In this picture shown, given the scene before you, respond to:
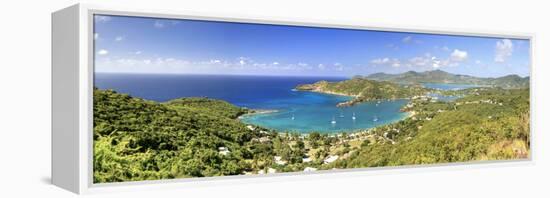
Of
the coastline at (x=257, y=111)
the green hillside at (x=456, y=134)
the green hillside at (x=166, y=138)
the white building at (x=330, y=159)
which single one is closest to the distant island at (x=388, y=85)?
the green hillside at (x=456, y=134)

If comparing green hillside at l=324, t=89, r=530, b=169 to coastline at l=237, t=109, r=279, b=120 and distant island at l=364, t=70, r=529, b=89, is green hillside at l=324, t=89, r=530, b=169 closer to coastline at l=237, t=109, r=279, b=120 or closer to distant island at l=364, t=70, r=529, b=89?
distant island at l=364, t=70, r=529, b=89

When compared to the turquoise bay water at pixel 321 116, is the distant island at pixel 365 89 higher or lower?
higher

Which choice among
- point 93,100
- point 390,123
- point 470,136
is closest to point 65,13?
point 93,100

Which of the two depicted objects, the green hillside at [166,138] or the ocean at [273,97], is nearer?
the green hillside at [166,138]

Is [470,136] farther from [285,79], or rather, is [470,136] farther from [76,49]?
[76,49]

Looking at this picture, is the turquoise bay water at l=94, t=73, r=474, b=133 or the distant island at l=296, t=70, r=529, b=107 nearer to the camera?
the turquoise bay water at l=94, t=73, r=474, b=133

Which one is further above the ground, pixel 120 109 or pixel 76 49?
pixel 76 49

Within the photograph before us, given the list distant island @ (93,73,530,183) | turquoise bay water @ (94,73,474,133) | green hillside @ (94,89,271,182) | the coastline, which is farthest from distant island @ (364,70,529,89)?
green hillside @ (94,89,271,182)

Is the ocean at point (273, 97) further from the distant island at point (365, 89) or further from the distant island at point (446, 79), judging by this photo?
the distant island at point (446, 79)
